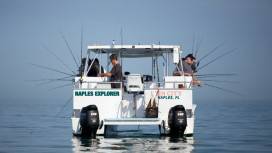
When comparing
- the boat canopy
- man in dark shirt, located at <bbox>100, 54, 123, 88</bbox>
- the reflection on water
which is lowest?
the reflection on water

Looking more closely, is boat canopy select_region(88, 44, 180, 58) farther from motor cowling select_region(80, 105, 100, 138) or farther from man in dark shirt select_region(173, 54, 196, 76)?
motor cowling select_region(80, 105, 100, 138)

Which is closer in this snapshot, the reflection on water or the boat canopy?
the reflection on water

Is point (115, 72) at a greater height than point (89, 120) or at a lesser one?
greater

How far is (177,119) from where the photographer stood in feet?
59.6

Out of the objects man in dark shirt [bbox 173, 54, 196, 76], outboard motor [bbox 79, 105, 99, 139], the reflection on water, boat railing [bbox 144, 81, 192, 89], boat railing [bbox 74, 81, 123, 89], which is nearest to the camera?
the reflection on water

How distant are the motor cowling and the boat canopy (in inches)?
80.2

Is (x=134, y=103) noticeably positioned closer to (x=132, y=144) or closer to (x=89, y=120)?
(x=89, y=120)

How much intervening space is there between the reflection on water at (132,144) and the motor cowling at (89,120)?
28 cm

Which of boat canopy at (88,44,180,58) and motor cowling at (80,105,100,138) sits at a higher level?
boat canopy at (88,44,180,58)

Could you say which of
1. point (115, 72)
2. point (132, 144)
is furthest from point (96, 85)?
point (132, 144)

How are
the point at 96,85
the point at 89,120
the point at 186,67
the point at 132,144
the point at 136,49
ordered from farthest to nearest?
the point at 186,67 < the point at 136,49 < the point at 96,85 < the point at 89,120 < the point at 132,144

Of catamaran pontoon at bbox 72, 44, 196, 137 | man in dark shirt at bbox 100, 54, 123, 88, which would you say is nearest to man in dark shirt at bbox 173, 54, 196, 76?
catamaran pontoon at bbox 72, 44, 196, 137

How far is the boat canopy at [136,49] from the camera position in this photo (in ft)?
64.0

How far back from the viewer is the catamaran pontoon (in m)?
18.3
